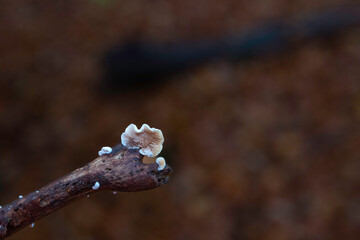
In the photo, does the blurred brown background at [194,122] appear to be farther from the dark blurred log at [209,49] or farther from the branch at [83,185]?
the branch at [83,185]

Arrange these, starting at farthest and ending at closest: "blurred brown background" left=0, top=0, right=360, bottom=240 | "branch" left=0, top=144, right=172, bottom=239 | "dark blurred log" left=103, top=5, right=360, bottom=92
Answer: "dark blurred log" left=103, top=5, right=360, bottom=92
"blurred brown background" left=0, top=0, right=360, bottom=240
"branch" left=0, top=144, right=172, bottom=239

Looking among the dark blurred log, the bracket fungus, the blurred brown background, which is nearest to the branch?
the bracket fungus

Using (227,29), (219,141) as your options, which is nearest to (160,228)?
(219,141)

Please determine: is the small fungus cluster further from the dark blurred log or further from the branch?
the dark blurred log

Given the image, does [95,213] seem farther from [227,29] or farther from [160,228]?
[227,29]

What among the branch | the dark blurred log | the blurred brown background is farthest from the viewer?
the dark blurred log

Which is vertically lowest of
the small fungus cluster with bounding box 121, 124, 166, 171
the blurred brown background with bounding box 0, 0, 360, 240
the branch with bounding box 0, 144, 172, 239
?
the branch with bounding box 0, 144, 172, 239
